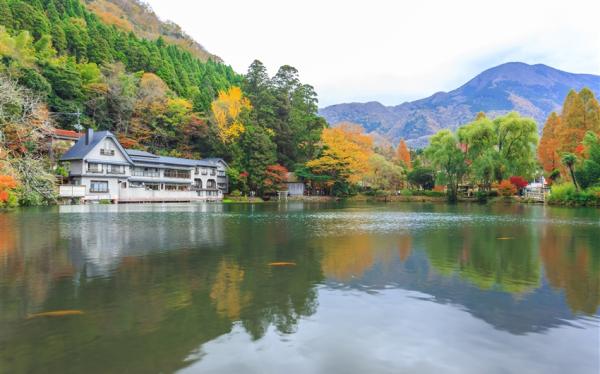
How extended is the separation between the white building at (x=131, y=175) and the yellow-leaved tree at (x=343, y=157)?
547 inches

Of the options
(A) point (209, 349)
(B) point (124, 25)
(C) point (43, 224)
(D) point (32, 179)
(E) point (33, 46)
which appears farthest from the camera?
(B) point (124, 25)

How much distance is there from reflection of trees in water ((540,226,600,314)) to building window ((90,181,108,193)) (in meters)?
40.1

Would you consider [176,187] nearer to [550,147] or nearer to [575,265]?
[575,265]

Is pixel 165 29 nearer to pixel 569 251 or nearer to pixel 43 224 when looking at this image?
pixel 43 224

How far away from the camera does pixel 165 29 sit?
406ft

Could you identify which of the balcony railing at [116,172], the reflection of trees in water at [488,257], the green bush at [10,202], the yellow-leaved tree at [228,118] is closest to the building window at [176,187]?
the balcony railing at [116,172]

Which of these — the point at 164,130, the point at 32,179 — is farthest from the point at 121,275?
the point at 164,130

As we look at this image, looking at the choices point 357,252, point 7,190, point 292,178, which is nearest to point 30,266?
point 357,252

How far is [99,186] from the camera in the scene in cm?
4178

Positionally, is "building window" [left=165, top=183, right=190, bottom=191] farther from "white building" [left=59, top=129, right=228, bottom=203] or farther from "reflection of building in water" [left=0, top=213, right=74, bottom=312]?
Result: "reflection of building in water" [left=0, top=213, right=74, bottom=312]

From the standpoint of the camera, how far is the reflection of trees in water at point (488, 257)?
798 centimetres

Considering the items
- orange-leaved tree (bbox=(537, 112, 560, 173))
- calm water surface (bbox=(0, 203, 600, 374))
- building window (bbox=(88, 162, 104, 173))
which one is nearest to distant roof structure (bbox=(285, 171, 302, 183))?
building window (bbox=(88, 162, 104, 173))

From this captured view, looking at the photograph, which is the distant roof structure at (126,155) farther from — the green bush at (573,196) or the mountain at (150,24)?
the mountain at (150,24)

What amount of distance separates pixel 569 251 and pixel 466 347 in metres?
8.94
